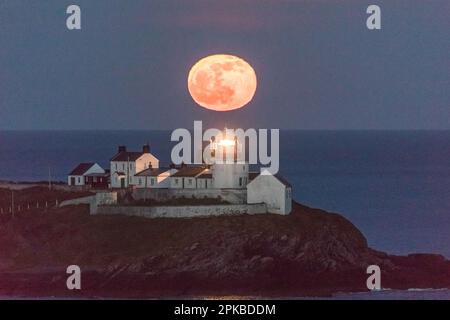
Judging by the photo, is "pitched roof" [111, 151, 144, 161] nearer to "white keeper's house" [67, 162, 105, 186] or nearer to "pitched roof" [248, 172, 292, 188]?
"white keeper's house" [67, 162, 105, 186]

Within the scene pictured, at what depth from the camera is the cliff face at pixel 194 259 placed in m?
91.7

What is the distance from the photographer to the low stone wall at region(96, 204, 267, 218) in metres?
93.1

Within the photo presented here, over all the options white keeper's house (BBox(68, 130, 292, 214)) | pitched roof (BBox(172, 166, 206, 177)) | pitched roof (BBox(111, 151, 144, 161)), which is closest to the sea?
white keeper's house (BBox(68, 130, 292, 214))

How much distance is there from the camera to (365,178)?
155000 millimetres

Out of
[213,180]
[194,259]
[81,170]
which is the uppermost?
[81,170]

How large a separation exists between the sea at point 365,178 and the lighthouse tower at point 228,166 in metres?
17.9

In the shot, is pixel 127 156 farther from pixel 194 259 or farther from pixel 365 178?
pixel 365 178

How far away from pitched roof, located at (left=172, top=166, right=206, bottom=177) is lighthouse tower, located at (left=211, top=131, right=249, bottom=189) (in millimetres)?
1458

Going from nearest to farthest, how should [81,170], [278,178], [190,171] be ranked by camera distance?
1. [278,178]
2. [190,171]
3. [81,170]

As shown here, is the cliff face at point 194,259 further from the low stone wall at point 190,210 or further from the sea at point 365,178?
the sea at point 365,178

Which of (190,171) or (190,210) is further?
Answer: (190,171)

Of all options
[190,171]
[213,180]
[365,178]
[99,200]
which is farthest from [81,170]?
[365,178]

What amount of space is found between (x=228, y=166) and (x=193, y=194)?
2437 millimetres

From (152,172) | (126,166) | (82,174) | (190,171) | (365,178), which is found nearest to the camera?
(190,171)
